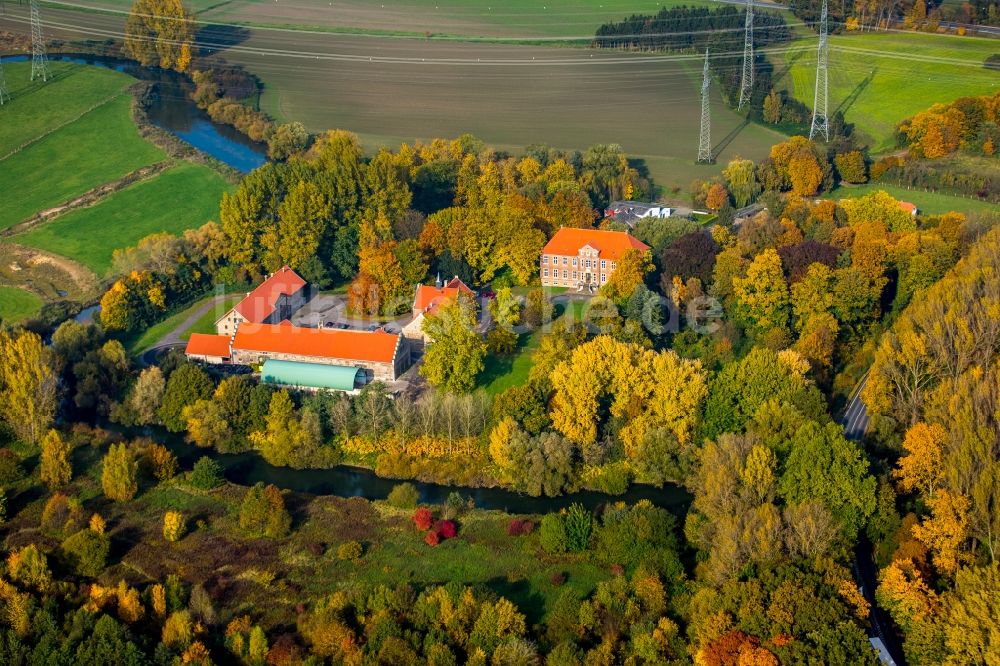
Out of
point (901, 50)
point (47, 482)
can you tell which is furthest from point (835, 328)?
point (901, 50)

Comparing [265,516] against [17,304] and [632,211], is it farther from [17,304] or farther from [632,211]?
[632,211]

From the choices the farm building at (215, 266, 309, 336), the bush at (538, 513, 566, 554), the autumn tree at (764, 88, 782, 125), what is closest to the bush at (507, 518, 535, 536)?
the bush at (538, 513, 566, 554)

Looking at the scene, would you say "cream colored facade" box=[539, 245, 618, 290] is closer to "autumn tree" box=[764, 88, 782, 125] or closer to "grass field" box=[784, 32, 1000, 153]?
"grass field" box=[784, 32, 1000, 153]

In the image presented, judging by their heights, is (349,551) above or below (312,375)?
below

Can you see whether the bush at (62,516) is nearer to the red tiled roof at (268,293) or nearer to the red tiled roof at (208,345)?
the red tiled roof at (208,345)

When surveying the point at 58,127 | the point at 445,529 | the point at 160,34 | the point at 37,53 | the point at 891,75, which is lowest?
the point at 445,529

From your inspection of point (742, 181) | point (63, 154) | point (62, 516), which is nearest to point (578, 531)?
point (62, 516)
